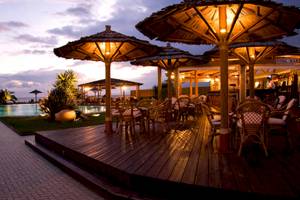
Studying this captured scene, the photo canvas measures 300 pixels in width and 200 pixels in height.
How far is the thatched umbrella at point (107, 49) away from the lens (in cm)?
730

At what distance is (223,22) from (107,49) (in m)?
3.97

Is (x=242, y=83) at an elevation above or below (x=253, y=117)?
above

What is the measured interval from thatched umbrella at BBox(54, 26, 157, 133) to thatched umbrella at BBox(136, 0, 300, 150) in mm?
1191

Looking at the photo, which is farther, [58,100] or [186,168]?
[58,100]

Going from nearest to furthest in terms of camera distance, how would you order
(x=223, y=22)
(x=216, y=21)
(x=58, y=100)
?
(x=223, y=22)
(x=216, y=21)
(x=58, y=100)

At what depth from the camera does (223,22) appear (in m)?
4.98

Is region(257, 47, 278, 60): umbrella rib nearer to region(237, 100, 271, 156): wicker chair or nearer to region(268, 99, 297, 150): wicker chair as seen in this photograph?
region(268, 99, 297, 150): wicker chair

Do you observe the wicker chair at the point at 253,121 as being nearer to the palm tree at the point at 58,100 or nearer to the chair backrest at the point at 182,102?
the chair backrest at the point at 182,102

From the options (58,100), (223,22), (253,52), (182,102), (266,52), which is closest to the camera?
(223,22)

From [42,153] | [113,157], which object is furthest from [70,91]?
[113,157]

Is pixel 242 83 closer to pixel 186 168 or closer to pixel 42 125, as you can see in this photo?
pixel 42 125

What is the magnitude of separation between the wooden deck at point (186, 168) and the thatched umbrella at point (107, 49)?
2.32 metres

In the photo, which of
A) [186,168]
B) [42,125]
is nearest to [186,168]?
[186,168]

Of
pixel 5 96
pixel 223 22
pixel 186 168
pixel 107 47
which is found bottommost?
pixel 186 168
